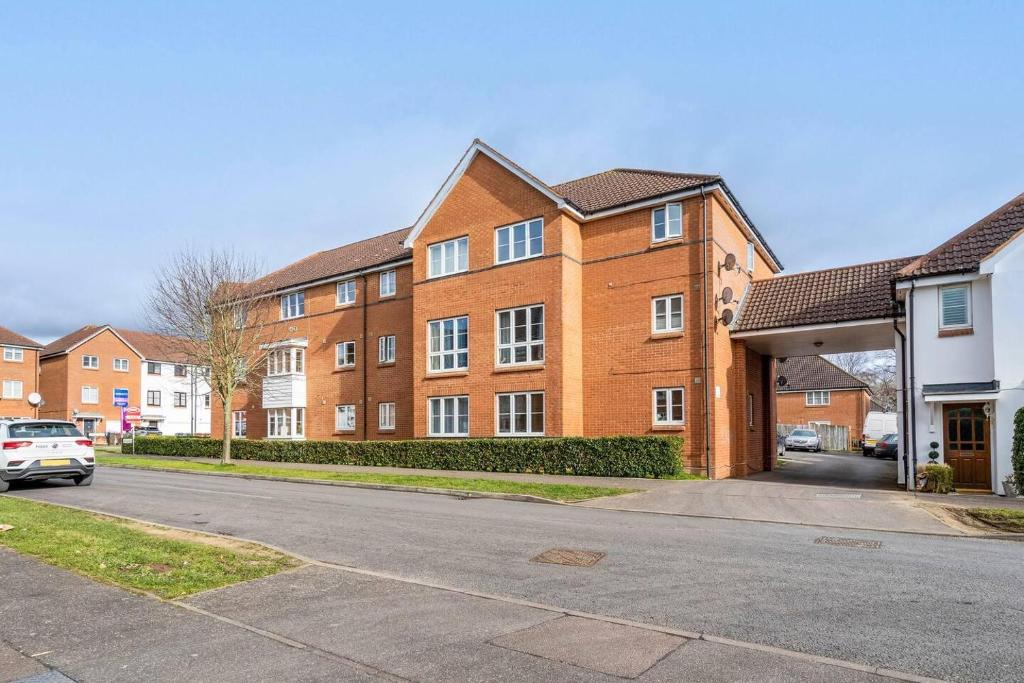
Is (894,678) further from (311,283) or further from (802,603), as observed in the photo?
(311,283)

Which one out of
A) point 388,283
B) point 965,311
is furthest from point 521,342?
point 965,311

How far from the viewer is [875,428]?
1634 inches

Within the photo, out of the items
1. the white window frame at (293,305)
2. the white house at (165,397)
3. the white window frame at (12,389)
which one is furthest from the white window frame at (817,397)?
the white window frame at (12,389)

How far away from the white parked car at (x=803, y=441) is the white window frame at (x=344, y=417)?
28.5 meters

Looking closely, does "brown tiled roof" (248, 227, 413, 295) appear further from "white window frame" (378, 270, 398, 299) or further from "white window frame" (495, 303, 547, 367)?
"white window frame" (495, 303, 547, 367)

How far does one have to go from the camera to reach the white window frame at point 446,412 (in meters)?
25.5

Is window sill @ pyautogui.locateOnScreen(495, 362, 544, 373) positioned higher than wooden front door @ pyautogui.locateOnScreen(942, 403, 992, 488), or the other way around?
window sill @ pyautogui.locateOnScreen(495, 362, 544, 373)

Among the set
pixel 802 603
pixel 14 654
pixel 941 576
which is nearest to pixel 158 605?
pixel 14 654

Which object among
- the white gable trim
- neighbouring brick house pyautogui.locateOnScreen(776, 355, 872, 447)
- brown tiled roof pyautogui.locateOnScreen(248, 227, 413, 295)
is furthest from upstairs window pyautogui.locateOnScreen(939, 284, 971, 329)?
neighbouring brick house pyautogui.locateOnScreen(776, 355, 872, 447)

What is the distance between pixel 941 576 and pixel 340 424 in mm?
27387

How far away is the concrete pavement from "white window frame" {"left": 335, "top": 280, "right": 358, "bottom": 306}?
1868 centimetres

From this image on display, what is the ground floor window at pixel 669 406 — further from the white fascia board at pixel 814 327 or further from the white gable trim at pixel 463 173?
the white gable trim at pixel 463 173

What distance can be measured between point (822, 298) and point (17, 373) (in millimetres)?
64278

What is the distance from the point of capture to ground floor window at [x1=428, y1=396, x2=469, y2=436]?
25484 mm
